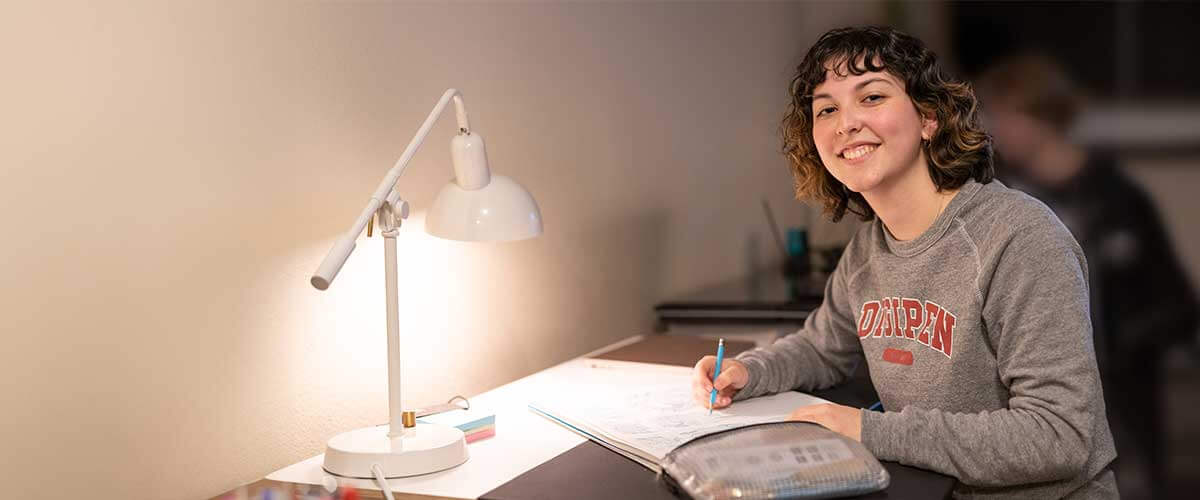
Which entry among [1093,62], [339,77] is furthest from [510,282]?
[1093,62]

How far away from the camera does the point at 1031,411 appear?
1078 mm

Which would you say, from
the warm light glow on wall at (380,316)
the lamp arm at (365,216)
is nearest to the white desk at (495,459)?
the warm light glow on wall at (380,316)

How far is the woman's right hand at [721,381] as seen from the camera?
1357 mm

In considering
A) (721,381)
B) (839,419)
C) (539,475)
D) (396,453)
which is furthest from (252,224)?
(839,419)

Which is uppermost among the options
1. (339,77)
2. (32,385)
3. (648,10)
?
(648,10)

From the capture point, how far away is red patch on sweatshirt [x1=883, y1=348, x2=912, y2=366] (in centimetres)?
129

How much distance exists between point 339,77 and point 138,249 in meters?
0.40

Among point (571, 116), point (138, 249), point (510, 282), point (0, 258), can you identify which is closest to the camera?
point (0, 258)

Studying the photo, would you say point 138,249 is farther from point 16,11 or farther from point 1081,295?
point 1081,295

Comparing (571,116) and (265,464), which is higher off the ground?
(571,116)

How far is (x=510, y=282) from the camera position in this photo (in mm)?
1791

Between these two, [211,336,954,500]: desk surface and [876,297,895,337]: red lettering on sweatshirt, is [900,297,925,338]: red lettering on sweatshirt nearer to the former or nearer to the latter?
[876,297,895,337]: red lettering on sweatshirt

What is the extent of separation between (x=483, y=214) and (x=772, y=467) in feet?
1.45

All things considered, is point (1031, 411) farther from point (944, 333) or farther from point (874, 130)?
point (874, 130)
